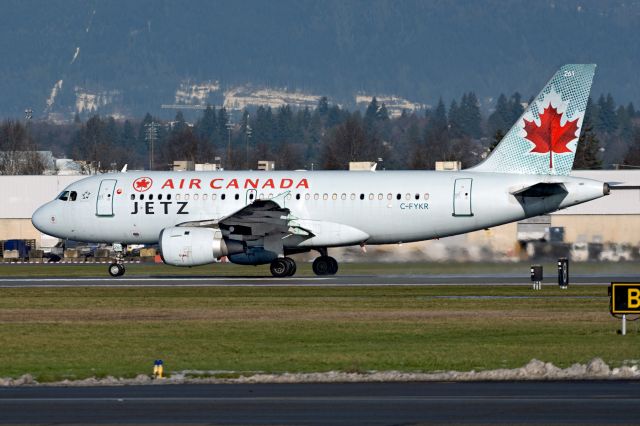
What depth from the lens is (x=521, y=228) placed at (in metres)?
68.2

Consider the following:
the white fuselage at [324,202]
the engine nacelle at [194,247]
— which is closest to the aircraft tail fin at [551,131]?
the white fuselage at [324,202]

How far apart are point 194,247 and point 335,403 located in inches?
1173

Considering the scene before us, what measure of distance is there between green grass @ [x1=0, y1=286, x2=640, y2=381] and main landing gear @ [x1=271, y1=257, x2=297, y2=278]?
23.3 feet

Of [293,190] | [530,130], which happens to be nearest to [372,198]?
[293,190]

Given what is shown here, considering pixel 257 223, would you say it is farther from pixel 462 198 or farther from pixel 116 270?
pixel 462 198

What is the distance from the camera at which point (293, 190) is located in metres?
53.1

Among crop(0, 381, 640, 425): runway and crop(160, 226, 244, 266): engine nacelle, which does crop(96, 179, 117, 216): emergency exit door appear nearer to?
crop(160, 226, 244, 266): engine nacelle

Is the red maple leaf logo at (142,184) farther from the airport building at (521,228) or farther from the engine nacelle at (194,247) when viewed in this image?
the airport building at (521,228)

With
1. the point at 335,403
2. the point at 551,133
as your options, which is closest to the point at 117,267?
the point at 551,133

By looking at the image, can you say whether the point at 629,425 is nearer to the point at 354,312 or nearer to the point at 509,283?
the point at 354,312

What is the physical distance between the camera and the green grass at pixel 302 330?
26.5 meters

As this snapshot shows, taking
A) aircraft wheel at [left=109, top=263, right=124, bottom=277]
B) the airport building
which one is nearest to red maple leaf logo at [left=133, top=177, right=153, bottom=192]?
aircraft wheel at [left=109, top=263, right=124, bottom=277]

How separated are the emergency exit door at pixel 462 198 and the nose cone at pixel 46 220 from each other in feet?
54.3

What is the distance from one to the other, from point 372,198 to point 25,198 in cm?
4627
